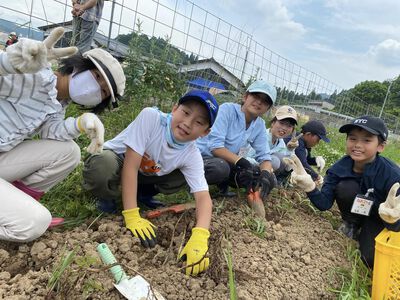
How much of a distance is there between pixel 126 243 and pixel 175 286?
0.34m

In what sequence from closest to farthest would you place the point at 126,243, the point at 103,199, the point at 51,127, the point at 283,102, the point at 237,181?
1. the point at 126,243
2. the point at 51,127
3. the point at 103,199
4. the point at 237,181
5. the point at 283,102

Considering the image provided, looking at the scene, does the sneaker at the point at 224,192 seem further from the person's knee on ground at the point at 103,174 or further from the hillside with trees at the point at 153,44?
the hillside with trees at the point at 153,44

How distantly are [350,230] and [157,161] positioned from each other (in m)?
1.60

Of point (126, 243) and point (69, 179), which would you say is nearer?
point (126, 243)

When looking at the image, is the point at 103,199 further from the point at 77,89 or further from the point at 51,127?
the point at 77,89

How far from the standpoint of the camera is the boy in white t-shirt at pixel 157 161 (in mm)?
1855

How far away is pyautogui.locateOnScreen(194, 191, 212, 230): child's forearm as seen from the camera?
1.92 m

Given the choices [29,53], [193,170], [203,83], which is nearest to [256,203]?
[193,170]

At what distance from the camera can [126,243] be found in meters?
1.73

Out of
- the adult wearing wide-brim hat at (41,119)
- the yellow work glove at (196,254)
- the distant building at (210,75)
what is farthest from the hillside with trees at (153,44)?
the yellow work glove at (196,254)

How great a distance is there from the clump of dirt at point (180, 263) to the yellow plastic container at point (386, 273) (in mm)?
216

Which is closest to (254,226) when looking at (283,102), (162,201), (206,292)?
(162,201)

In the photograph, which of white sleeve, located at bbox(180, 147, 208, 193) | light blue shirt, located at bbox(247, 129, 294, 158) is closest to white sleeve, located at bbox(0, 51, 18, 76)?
white sleeve, located at bbox(180, 147, 208, 193)

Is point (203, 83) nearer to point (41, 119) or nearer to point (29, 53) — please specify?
point (41, 119)
